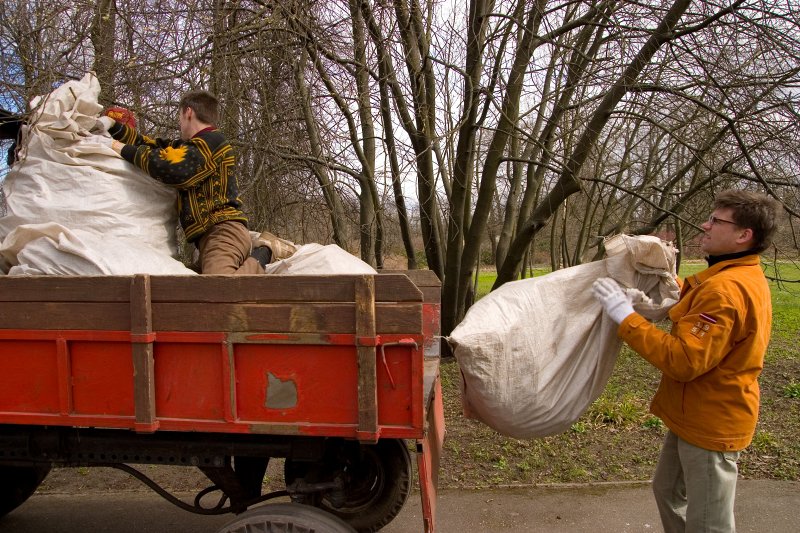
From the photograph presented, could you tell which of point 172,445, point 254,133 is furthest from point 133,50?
point 172,445

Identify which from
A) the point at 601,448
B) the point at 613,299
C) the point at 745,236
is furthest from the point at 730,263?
the point at 601,448

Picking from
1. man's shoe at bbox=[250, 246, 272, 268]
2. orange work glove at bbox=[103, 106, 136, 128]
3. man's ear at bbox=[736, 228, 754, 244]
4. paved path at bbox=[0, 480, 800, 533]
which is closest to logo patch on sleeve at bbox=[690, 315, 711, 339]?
man's ear at bbox=[736, 228, 754, 244]

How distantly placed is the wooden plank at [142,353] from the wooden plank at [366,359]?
788mm

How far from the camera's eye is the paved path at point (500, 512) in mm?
3549

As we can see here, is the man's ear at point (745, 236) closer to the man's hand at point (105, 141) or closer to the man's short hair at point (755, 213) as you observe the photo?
the man's short hair at point (755, 213)

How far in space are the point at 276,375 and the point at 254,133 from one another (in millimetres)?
3217

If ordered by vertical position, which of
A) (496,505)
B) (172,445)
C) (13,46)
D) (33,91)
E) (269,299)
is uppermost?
(13,46)

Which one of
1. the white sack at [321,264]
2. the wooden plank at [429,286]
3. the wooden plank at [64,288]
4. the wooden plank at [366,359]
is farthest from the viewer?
the wooden plank at [429,286]

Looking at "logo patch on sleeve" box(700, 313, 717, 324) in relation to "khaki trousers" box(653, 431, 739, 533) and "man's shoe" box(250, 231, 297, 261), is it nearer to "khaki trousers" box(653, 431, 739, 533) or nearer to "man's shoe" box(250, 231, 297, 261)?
"khaki trousers" box(653, 431, 739, 533)

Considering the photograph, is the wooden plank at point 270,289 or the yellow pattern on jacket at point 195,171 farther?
the yellow pattern on jacket at point 195,171

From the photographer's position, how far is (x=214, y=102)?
10.6 ft

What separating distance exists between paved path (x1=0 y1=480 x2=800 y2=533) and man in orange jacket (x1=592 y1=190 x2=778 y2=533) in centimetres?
138

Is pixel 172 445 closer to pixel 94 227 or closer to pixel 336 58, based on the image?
pixel 94 227

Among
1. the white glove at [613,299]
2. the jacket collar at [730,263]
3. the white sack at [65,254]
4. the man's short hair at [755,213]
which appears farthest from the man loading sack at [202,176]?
the man's short hair at [755,213]
